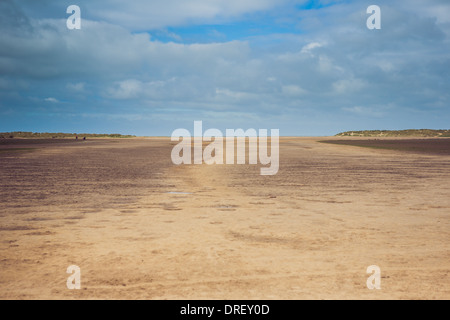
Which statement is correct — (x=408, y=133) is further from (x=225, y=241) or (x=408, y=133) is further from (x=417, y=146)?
(x=225, y=241)

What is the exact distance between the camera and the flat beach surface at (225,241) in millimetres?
5379

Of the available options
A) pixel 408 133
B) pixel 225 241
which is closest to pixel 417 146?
pixel 225 241

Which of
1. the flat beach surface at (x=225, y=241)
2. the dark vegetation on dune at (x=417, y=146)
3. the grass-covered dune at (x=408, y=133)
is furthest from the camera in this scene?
the grass-covered dune at (x=408, y=133)

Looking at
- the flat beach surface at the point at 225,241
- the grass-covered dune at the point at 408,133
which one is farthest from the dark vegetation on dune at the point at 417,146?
the grass-covered dune at the point at 408,133

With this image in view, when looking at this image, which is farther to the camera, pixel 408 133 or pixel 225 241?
pixel 408 133

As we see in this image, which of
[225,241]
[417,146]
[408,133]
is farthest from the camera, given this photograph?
[408,133]

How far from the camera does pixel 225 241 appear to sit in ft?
24.8

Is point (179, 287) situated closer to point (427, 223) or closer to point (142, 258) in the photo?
point (142, 258)

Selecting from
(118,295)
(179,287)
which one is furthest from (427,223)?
(118,295)

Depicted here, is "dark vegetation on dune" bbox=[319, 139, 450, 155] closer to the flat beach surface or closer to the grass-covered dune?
the flat beach surface

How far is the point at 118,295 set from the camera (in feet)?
16.9

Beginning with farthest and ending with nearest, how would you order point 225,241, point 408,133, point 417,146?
1. point 408,133
2. point 417,146
3. point 225,241

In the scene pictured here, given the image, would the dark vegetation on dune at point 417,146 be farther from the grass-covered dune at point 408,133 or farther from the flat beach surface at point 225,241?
the grass-covered dune at point 408,133
